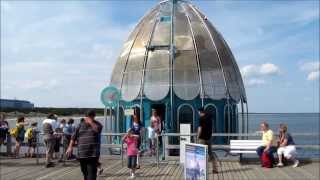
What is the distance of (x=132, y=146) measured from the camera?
13867 millimetres

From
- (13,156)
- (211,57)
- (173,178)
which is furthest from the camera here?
(211,57)

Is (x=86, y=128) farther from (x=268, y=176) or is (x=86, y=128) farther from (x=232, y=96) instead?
(x=232, y=96)

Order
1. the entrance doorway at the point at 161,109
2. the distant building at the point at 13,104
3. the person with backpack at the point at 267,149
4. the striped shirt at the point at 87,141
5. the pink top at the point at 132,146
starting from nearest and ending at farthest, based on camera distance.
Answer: the striped shirt at the point at 87,141 → the pink top at the point at 132,146 → the person with backpack at the point at 267,149 → the entrance doorway at the point at 161,109 → the distant building at the point at 13,104

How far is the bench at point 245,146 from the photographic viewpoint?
16766 millimetres

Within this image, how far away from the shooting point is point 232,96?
23953mm

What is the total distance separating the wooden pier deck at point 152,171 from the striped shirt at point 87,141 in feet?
11.9

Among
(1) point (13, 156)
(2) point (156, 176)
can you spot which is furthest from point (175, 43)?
(2) point (156, 176)

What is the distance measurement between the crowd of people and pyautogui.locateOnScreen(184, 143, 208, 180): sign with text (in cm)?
182

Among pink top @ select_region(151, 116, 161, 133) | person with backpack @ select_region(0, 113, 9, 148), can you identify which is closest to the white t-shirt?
person with backpack @ select_region(0, 113, 9, 148)

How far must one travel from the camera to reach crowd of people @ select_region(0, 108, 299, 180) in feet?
35.2

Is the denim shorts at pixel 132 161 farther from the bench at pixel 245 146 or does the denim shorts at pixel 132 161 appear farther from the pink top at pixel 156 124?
the bench at pixel 245 146

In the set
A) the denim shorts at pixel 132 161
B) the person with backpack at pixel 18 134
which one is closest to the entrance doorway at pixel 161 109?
the person with backpack at pixel 18 134

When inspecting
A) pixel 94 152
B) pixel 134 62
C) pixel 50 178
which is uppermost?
pixel 134 62

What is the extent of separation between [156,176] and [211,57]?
33.4 feet
